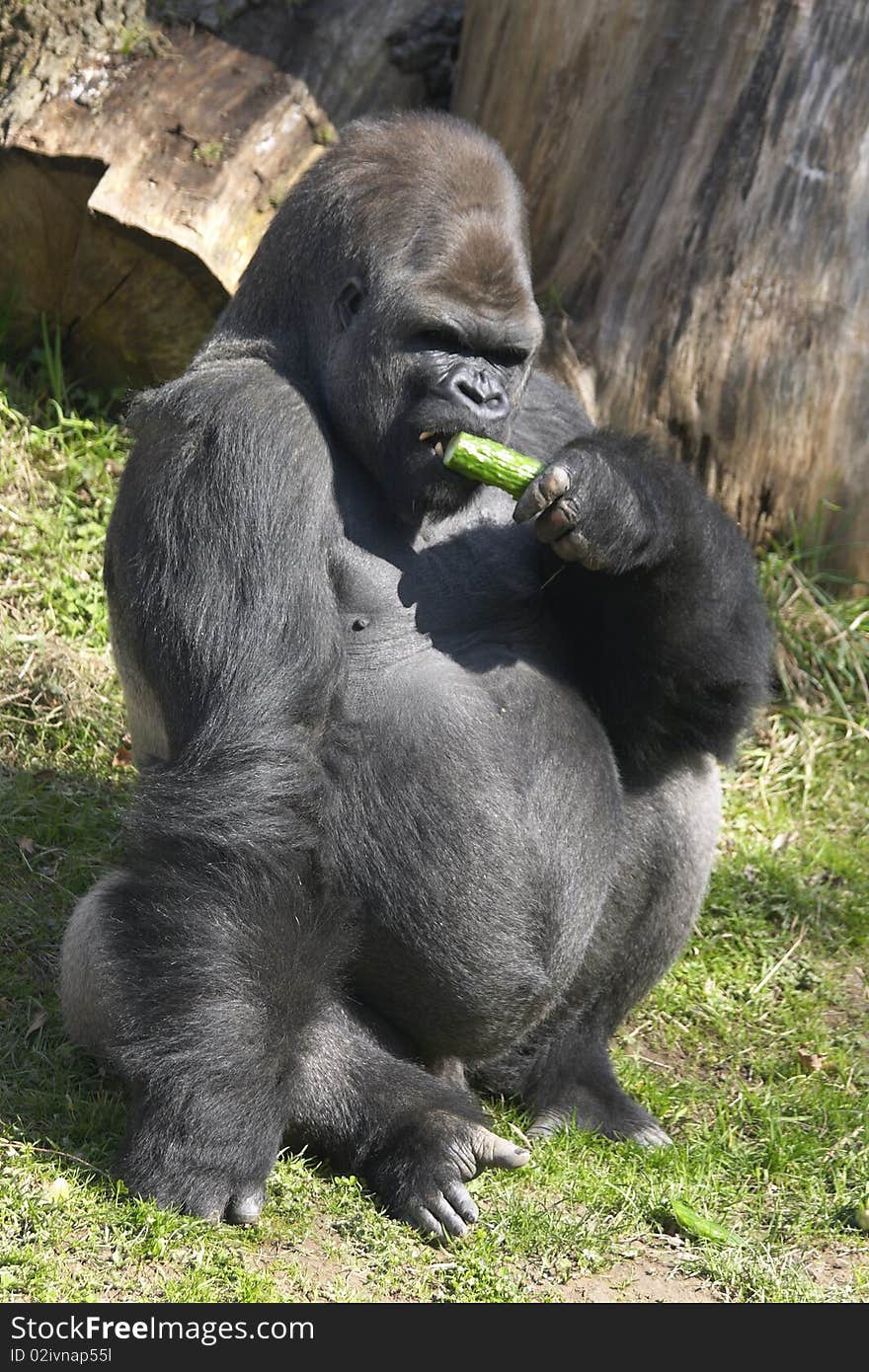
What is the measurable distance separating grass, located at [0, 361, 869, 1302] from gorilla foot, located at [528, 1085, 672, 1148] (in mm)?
71

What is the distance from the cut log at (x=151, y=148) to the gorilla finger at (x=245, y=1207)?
3.58 meters

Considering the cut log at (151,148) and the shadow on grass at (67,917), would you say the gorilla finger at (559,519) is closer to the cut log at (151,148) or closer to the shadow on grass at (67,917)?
the shadow on grass at (67,917)

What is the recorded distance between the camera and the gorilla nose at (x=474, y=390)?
3.45 metres

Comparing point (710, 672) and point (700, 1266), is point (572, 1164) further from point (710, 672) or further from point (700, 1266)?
point (710, 672)

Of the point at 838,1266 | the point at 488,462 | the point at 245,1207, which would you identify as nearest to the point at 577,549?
the point at 488,462

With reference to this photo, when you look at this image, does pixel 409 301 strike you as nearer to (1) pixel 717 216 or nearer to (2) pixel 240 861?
(2) pixel 240 861

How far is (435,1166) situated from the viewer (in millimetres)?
3385

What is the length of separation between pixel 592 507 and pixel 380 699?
0.65 m

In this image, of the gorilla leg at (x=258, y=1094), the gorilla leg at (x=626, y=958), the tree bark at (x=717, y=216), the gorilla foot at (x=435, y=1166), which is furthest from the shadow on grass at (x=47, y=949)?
the tree bark at (x=717, y=216)

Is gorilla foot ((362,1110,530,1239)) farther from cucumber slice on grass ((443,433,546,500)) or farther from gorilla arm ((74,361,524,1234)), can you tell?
cucumber slice on grass ((443,433,546,500))

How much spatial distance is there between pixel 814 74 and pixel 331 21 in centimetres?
189

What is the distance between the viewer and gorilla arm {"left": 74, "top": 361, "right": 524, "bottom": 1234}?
3.28 m

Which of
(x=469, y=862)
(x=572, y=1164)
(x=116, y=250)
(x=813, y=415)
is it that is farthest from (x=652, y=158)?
(x=572, y=1164)

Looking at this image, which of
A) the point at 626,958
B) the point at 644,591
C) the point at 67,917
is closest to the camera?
the point at 644,591
